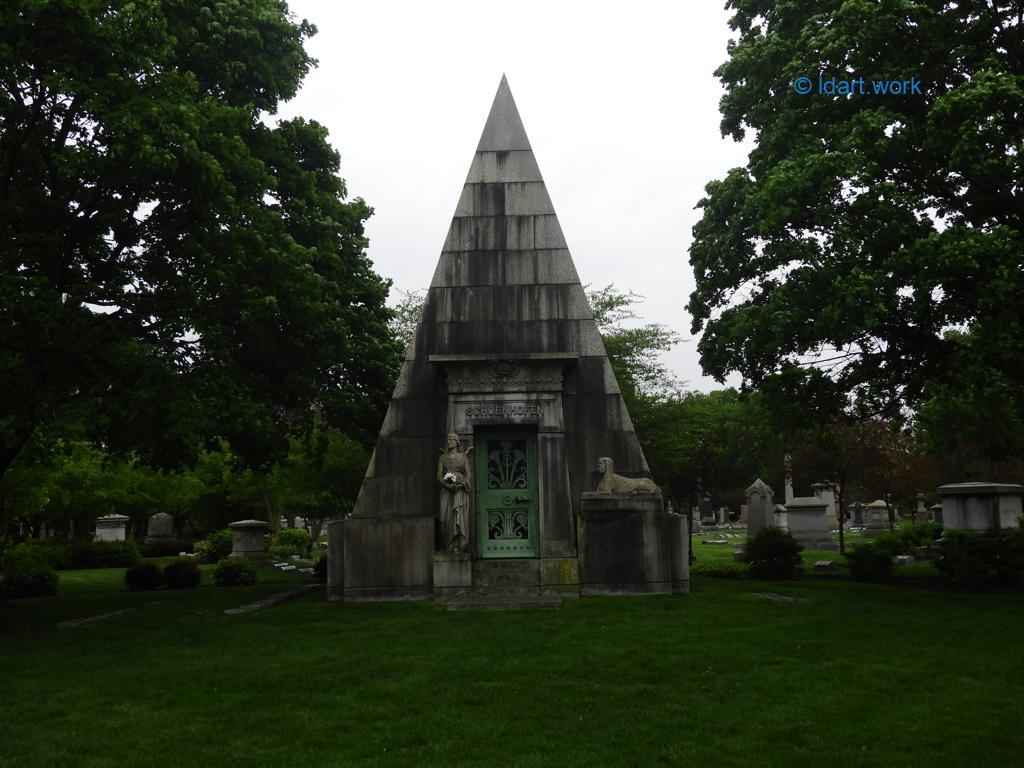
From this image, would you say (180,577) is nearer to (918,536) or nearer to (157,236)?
(157,236)

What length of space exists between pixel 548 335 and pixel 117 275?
24.3ft

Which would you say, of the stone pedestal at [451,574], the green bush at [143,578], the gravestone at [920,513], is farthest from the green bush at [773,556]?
the gravestone at [920,513]

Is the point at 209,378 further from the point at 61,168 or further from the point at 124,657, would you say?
the point at 124,657

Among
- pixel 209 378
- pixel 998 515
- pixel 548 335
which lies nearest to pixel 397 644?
pixel 209 378

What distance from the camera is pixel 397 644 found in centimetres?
967

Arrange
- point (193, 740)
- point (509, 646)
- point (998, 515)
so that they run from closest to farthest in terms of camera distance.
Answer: point (193, 740)
point (509, 646)
point (998, 515)

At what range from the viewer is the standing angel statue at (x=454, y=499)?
1303 cm

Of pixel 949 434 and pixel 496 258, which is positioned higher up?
pixel 496 258

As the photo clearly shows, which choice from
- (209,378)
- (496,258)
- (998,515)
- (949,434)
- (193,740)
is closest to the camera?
(193,740)

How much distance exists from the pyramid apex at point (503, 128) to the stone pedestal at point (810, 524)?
21360 mm

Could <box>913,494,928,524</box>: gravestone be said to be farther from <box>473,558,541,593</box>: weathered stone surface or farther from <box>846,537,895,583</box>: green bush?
<box>473,558,541,593</box>: weathered stone surface

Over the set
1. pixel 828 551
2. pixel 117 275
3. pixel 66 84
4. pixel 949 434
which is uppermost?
pixel 66 84

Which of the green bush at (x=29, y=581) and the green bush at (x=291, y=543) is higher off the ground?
the green bush at (x=29, y=581)

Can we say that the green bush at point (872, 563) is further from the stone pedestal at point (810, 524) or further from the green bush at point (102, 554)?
the green bush at point (102, 554)
